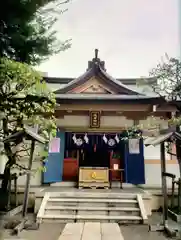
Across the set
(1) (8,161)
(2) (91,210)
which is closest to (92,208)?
(2) (91,210)

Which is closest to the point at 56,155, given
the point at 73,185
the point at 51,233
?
the point at 73,185

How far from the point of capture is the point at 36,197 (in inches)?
275

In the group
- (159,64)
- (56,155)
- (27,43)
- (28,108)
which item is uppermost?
(159,64)

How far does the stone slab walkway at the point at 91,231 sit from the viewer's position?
4.52m

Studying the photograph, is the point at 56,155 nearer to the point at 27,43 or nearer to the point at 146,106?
the point at 146,106

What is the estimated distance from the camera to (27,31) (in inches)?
129

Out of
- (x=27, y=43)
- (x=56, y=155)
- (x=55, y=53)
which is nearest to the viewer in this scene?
(x=27, y=43)

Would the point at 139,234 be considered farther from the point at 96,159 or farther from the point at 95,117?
the point at 96,159

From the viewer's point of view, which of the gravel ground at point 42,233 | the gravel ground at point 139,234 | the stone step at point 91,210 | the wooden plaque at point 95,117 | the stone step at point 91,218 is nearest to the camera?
the gravel ground at point 42,233

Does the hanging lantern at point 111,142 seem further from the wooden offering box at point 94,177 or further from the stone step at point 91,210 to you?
the stone step at point 91,210

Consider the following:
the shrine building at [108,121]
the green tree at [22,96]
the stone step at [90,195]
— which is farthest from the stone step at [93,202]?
the shrine building at [108,121]

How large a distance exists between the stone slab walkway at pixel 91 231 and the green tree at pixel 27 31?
3453 millimetres

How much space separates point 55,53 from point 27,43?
67 centimetres

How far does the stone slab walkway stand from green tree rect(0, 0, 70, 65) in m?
3.45
